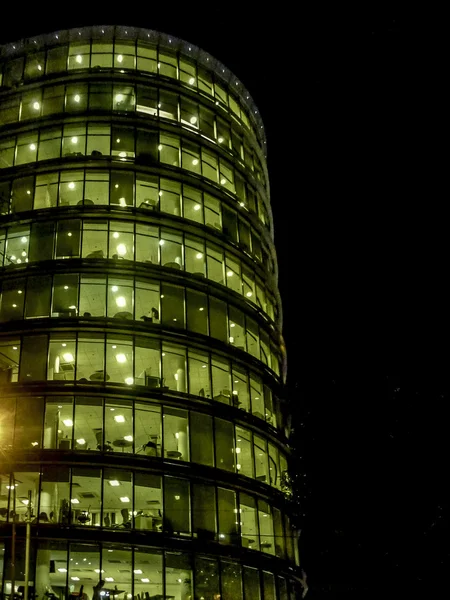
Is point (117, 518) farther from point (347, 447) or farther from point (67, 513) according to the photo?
point (347, 447)

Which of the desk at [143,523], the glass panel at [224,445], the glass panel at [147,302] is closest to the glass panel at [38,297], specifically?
the glass panel at [147,302]

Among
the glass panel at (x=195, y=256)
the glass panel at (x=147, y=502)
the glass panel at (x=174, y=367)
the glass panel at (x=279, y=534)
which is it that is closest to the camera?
the glass panel at (x=147, y=502)

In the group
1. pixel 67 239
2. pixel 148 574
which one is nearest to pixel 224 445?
pixel 148 574

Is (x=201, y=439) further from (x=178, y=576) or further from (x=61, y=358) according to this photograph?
(x=61, y=358)

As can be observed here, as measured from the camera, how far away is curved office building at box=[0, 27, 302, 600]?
3631 centimetres

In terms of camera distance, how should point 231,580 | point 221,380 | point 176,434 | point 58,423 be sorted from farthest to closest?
point 221,380 → point 176,434 → point 58,423 → point 231,580

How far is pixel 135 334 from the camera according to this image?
41188 millimetres

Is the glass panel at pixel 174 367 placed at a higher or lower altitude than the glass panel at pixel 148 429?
higher

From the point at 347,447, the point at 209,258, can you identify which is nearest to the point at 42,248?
the point at 209,258

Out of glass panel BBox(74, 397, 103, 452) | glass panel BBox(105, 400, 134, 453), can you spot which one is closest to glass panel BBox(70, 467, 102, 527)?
glass panel BBox(74, 397, 103, 452)

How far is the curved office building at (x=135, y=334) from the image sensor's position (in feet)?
119

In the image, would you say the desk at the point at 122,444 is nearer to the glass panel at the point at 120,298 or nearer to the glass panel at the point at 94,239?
the glass panel at the point at 120,298

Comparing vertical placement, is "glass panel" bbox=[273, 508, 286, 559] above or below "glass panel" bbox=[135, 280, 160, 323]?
below

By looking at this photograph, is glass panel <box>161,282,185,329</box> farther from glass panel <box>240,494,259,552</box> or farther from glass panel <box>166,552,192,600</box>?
glass panel <box>166,552,192,600</box>
